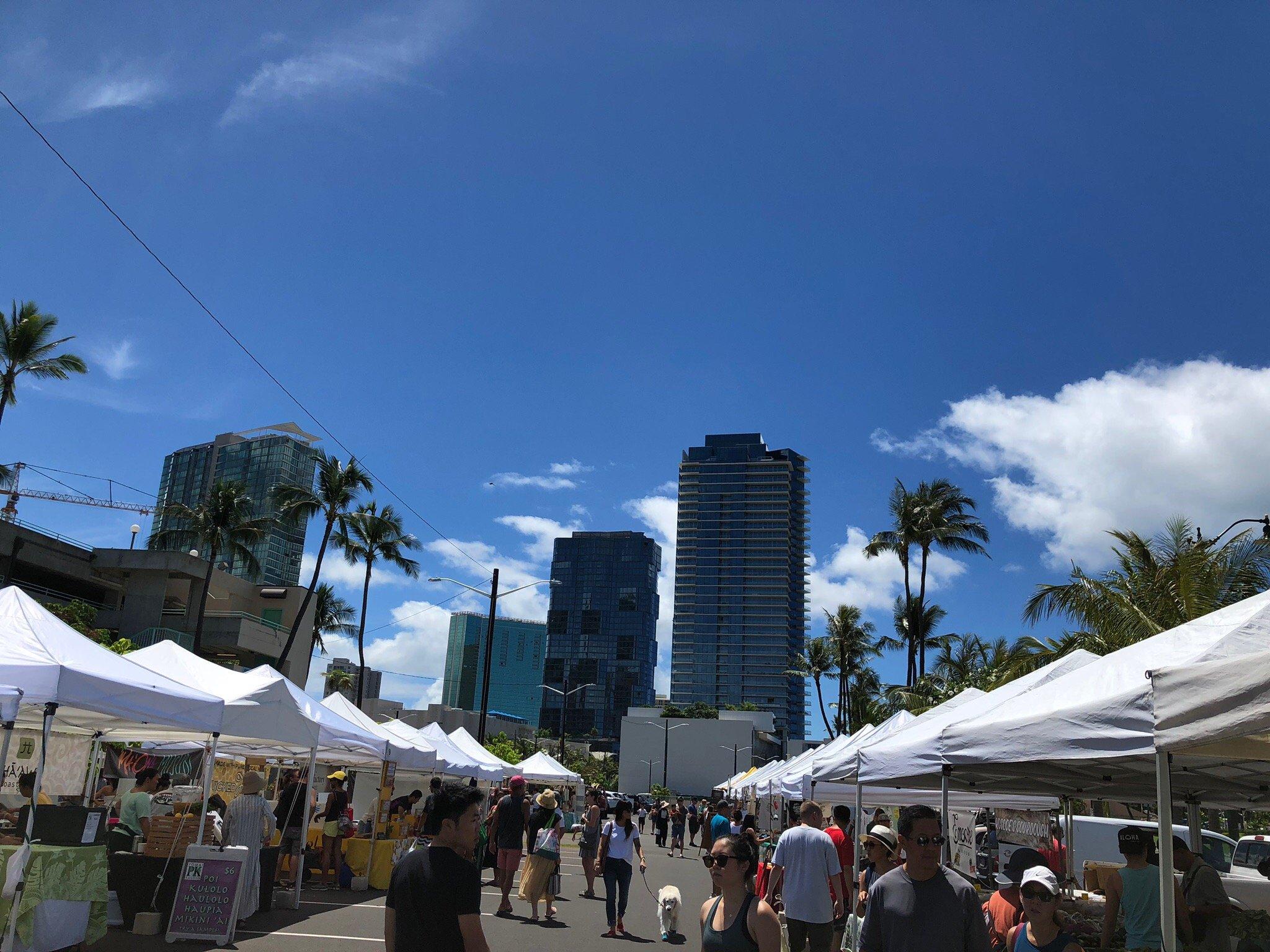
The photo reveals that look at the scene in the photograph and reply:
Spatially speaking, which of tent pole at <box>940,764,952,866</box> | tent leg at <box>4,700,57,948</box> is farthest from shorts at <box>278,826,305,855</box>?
tent pole at <box>940,764,952,866</box>

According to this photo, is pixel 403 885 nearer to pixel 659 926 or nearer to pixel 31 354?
pixel 659 926

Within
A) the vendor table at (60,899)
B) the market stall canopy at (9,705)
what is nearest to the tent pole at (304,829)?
the vendor table at (60,899)

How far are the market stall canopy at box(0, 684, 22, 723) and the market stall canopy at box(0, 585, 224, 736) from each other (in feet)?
0.32

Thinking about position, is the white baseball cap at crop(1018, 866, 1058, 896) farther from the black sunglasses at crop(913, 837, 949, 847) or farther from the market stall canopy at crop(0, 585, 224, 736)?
the market stall canopy at crop(0, 585, 224, 736)

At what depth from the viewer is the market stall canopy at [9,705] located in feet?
24.4

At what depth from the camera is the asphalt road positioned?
32.6 ft

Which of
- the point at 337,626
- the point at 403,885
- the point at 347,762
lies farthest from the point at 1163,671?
the point at 337,626

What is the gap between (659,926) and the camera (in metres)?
13.0

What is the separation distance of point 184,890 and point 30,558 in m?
34.6

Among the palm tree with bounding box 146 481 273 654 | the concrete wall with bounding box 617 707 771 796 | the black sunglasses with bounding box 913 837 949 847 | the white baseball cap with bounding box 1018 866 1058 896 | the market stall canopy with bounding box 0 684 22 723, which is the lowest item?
the concrete wall with bounding box 617 707 771 796

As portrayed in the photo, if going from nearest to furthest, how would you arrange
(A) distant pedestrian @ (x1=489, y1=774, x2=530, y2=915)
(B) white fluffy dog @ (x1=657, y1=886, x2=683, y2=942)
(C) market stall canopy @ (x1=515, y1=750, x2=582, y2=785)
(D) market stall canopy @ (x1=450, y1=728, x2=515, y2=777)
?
1. (B) white fluffy dog @ (x1=657, y1=886, x2=683, y2=942)
2. (A) distant pedestrian @ (x1=489, y1=774, x2=530, y2=915)
3. (D) market stall canopy @ (x1=450, y1=728, x2=515, y2=777)
4. (C) market stall canopy @ (x1=515, y1=750, x2=582, y2=785)

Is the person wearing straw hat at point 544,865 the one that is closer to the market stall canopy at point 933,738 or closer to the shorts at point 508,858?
the shorts at point 508,858

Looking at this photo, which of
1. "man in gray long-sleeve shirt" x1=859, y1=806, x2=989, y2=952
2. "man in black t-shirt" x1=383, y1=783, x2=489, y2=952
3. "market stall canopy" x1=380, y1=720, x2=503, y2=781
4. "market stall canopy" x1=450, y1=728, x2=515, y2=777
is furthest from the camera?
"market stall canopy" x1=450, y1=728, x2=515, y2=777

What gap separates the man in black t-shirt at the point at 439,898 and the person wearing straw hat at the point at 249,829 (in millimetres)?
7389
